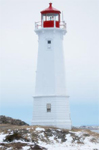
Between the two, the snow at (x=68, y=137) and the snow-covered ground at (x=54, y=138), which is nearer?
the snow-covered ground at (x=54, y=138)

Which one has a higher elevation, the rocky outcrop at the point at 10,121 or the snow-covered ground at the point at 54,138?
the rocky outcrop at the point at 10,121

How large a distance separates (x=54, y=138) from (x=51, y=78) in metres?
6.63

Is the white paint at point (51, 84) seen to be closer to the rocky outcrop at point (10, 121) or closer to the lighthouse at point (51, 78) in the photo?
the lighthouse at point (51, 78)

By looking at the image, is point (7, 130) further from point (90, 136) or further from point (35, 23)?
point (35, 23)

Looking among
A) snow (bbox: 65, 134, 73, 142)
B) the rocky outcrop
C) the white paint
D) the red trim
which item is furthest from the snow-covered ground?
the red trim

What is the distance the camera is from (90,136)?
45.1 metres

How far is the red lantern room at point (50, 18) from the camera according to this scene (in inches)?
1902

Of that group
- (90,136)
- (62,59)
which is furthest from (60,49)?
(90,136)

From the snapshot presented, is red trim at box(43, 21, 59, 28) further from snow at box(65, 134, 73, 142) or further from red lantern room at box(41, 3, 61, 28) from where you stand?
snow at box(65, 134, 73, 142)

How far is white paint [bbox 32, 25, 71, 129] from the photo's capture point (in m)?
47.2

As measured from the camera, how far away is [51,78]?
47.6 metres

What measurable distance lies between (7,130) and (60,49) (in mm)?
10009

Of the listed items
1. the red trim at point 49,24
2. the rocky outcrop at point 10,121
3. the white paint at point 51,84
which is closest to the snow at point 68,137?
the white paint at point 51,84

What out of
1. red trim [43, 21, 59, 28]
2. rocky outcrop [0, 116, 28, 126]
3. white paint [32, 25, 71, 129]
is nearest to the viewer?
white paint [32, 25, 71, 129]
